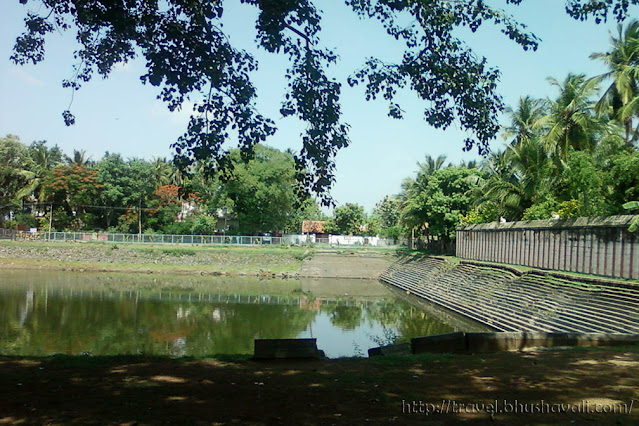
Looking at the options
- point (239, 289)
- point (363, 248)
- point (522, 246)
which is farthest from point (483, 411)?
point (363, 248)

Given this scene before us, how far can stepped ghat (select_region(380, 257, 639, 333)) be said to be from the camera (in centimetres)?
1370

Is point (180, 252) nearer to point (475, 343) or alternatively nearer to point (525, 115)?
point (525, 115)

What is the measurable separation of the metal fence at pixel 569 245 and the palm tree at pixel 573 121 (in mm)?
4316

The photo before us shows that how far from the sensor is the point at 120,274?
36.3 meters

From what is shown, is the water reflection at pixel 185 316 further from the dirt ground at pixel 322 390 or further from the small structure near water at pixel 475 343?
the dirt ground at pixel 322 390

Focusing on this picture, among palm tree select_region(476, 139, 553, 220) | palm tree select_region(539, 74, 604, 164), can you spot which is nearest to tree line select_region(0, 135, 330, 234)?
palm tree select_region(476, 139, 553, 220)

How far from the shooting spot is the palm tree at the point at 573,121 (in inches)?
904

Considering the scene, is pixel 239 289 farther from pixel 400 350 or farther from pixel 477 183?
pixel 400 350

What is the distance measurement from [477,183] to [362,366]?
32048mm

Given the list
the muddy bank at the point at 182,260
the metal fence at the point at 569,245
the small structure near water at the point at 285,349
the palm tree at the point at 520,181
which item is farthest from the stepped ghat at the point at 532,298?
the muddy bank at the point at 182,260

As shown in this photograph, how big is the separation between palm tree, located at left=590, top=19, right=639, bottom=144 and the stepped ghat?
919 centimetres

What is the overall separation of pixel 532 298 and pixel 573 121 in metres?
10.0

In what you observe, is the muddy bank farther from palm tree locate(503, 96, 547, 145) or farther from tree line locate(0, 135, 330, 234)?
palm tree locate(503, 96, 547, 145)

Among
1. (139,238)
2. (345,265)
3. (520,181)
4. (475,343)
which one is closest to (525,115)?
(520,181)
